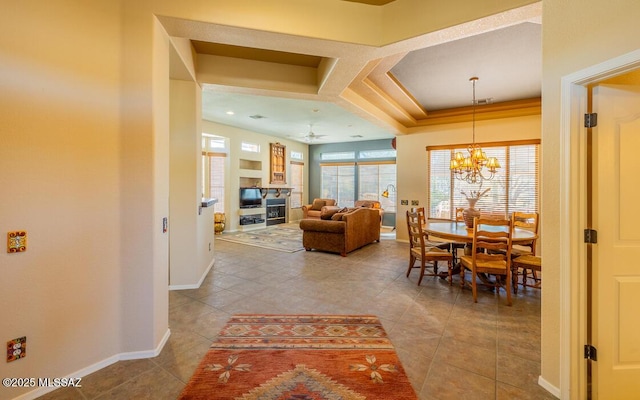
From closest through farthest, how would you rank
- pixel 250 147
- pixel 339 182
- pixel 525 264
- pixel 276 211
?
pixel 525 264 < pixel 250 147 < pixel 276 211 < pixel 339 182

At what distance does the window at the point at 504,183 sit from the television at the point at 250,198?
5743mm

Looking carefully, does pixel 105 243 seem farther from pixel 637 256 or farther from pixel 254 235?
pixel 254 235

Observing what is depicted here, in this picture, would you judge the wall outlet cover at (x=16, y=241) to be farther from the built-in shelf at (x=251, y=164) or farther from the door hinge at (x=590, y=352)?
the built-in shelf at (x=251, y=164)

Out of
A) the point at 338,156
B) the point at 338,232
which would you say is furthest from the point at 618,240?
the point at 338,156

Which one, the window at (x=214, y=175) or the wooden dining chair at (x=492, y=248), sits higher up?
the window at (x=214, y=175)

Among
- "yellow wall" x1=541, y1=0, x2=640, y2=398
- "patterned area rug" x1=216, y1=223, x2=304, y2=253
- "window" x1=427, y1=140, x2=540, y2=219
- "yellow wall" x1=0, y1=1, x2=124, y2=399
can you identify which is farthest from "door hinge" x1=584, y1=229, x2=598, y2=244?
"patterned area rug" x1=216, y1=223, x2=304, y2=253

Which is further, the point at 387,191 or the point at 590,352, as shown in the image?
the point at 387,191

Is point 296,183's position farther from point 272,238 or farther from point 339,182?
point 272,238

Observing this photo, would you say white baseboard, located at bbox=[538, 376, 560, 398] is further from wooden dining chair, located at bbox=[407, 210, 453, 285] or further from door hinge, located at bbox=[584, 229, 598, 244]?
wooden dining chair, located at bbox=[407, 210, 453, 285]

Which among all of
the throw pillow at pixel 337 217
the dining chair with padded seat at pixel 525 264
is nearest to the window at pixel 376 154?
the throw pillow at pixel 337 217

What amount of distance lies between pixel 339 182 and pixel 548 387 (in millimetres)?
9318

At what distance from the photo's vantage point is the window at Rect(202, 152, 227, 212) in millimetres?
7688

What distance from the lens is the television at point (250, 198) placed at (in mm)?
8406

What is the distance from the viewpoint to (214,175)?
25.9 ft
